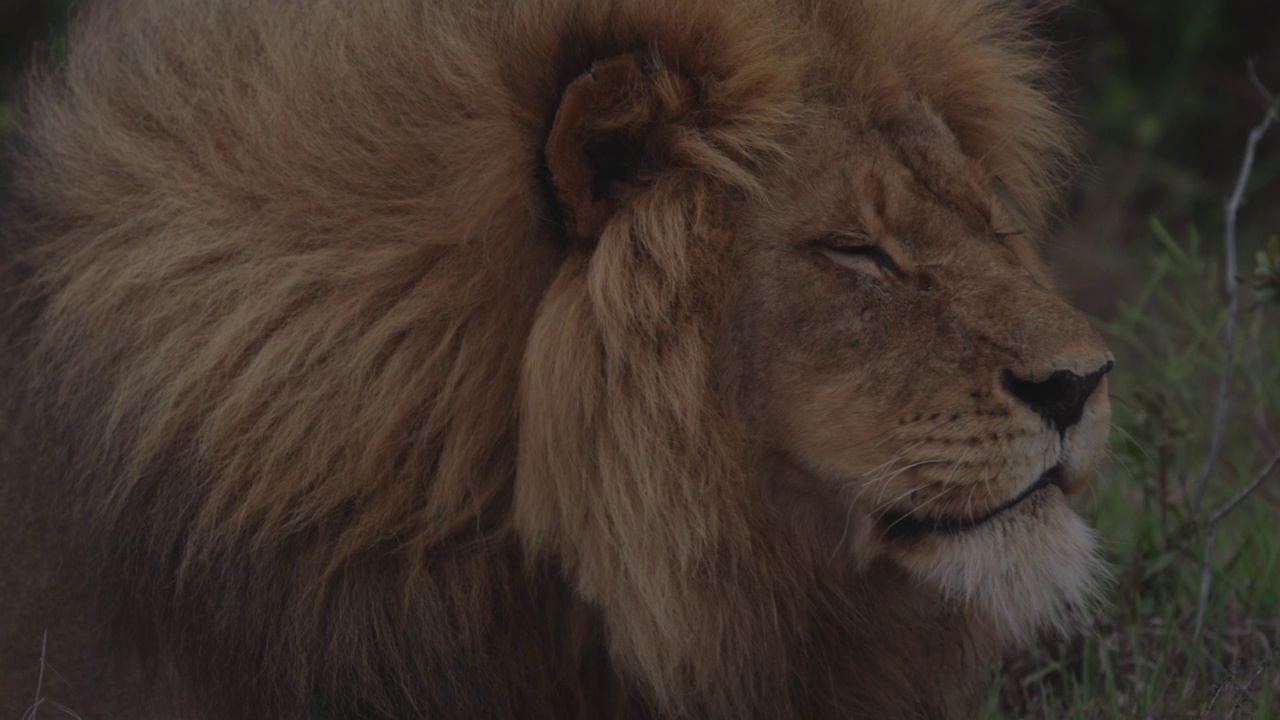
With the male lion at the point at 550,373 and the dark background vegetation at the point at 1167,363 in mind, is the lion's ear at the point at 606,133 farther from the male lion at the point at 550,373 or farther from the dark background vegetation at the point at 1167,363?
the dark background vegetation at the point at 1167,363

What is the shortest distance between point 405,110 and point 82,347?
0.73m

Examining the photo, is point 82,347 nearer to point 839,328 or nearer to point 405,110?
point 405,110

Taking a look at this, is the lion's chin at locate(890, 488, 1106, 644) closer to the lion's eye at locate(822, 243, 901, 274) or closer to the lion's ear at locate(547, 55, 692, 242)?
the lion's eye at locate(822, 243, 901, 274)

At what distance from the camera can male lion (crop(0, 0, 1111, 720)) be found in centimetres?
248

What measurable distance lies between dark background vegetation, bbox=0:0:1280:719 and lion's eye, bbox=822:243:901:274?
0.66m

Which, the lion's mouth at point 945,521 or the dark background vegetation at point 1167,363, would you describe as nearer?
the lion's mouth at point 945,521

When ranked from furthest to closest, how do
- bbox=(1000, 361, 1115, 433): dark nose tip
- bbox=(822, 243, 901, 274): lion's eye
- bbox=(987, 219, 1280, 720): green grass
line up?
bbox=(987, 219, 1280, 720): green grass → bbox=(822, 243, 901, 274): lion's eye → bbox=(1000, 361, 1115, 433): dark nose tip

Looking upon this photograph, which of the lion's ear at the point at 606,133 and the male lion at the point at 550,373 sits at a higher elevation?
the lion's ear at the point at 606,133

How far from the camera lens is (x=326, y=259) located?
257 cm

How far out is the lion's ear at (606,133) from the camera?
7.99ft

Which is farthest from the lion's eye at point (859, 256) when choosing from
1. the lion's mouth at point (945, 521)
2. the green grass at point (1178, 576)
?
the green grass at point (1178, 576)

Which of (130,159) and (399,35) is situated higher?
(399,35)

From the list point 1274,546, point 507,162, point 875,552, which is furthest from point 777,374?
point 1274,546

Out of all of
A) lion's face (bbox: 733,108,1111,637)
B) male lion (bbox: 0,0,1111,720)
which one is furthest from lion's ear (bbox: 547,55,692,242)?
lion's face (bbox: 733,108,1111,637)
